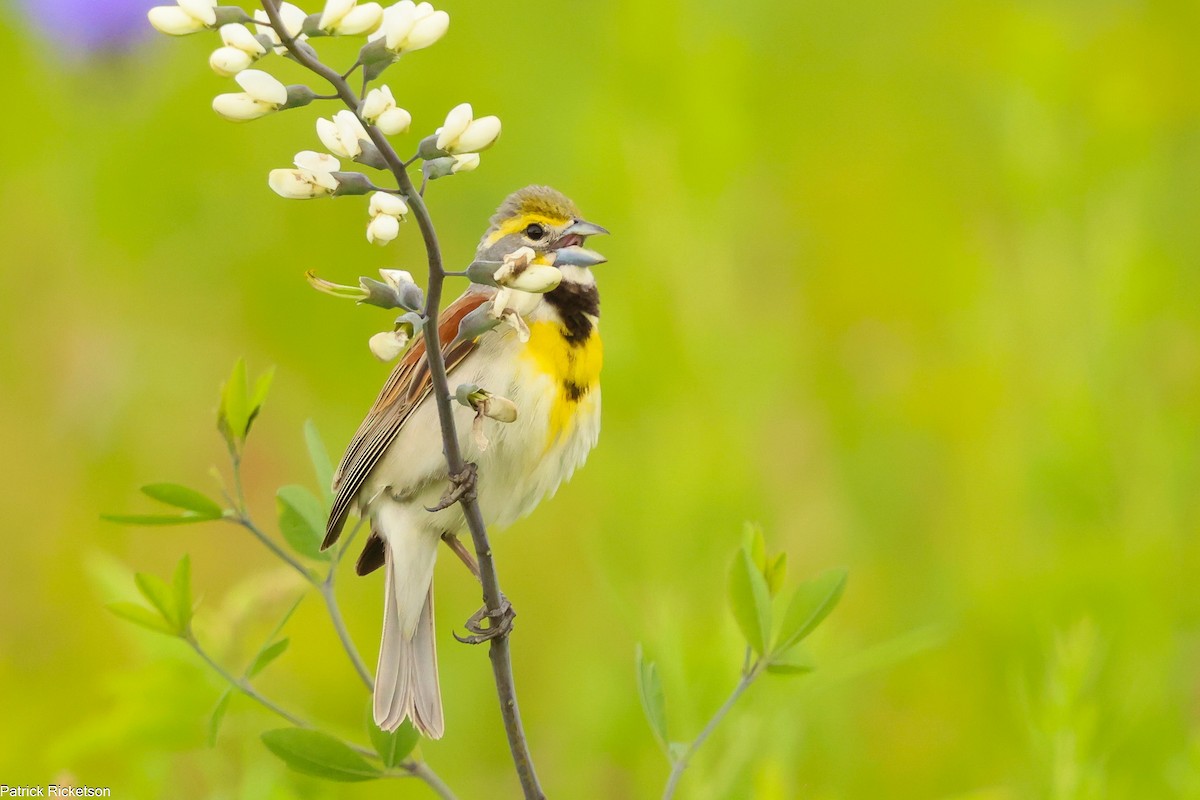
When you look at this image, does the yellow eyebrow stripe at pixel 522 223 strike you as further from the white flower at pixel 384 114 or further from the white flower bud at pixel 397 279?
the white flower at pixel 384 114

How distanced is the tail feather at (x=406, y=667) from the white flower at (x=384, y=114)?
0.98m

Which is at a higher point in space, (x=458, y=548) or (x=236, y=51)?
Answer: (x=458, y=548)

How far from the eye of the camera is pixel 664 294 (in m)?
3.84

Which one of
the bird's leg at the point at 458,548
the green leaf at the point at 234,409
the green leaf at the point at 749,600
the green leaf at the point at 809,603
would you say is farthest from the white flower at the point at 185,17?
the bird's leg at the point at 458,548

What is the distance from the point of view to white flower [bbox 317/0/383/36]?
5.42ft

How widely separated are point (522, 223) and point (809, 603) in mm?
1291

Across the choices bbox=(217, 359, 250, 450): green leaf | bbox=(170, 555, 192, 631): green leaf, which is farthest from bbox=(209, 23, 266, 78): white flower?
bbox=(170, 555, 192, 631): green leaf

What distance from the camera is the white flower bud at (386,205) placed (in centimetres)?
163

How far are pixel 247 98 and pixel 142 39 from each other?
411 centimetres

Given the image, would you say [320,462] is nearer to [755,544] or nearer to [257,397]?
[257,397]

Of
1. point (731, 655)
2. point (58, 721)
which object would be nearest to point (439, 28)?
point (731, 655)

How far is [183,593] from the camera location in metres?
2.04

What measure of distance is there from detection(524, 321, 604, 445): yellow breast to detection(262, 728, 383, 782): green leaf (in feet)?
3.07

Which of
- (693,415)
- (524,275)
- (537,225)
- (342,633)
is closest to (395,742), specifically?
(342,633)
